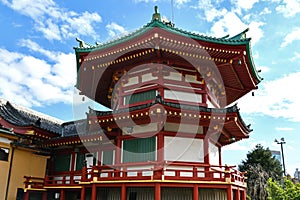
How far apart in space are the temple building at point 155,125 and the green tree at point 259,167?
1436cm

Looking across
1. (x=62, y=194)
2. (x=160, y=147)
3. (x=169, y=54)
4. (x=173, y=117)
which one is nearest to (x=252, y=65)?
(x=169, y=54)

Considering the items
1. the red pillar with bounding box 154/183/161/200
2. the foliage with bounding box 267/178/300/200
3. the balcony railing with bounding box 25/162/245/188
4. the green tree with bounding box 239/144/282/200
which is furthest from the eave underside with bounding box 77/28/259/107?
the green tree with bounding box 239/144/282/200

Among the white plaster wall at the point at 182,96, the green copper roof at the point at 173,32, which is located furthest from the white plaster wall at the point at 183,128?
the green copper roof at the point at 173,32

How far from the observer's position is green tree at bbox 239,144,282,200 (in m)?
25.9

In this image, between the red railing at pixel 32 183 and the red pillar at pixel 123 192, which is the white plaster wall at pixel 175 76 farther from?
the red railing at pixel 32 183

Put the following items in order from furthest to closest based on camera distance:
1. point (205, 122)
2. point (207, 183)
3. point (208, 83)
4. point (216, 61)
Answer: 1. point (208, 83)
2. point (216, 61)
3. point (205, 122)
4. point (207, 183)

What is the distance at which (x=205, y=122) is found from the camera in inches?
448

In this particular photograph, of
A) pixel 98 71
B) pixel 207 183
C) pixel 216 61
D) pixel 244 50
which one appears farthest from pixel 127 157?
pixel 244 50

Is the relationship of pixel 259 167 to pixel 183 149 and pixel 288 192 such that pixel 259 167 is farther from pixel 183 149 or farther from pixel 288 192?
pixel 183 149

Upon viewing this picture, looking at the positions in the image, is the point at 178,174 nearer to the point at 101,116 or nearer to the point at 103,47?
the point at 101,116

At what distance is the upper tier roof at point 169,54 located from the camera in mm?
11031

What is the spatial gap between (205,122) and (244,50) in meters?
3.47

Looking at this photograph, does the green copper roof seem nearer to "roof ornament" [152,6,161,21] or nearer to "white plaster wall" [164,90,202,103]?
"roof ornament" [152,6,161,21]

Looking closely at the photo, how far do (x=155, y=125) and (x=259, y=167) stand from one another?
20.9 meters
